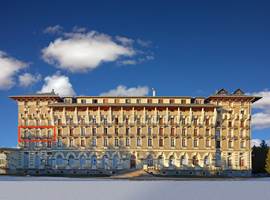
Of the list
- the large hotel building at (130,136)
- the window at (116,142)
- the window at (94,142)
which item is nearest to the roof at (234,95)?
the large hotel building at (130,136)

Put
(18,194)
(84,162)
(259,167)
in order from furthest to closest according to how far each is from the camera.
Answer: (259,167), (84,162), (18,194)

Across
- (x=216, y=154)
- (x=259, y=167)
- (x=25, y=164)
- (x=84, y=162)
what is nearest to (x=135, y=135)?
(x=84, y=162)

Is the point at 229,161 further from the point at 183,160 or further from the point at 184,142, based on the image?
the point at 184,142

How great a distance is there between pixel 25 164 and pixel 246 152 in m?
39.3

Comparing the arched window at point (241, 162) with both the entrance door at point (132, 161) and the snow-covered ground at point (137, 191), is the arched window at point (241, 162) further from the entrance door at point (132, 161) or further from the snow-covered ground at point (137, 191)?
the snow-covered ground at point (137, 191)

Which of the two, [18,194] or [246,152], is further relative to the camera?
[246,152]

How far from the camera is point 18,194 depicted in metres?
4.98

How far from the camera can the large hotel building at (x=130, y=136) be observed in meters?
61.0

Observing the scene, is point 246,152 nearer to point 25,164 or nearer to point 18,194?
point 25,164

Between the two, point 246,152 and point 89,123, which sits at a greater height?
point 89,123

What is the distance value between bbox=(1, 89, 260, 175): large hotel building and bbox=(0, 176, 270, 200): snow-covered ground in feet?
182

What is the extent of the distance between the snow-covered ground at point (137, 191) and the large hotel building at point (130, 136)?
55.6 m

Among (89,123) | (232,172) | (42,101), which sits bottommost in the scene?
(232,172)

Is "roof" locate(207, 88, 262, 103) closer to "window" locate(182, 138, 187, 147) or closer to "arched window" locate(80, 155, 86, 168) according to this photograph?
"window" locate(182, 138, 187, 147)
